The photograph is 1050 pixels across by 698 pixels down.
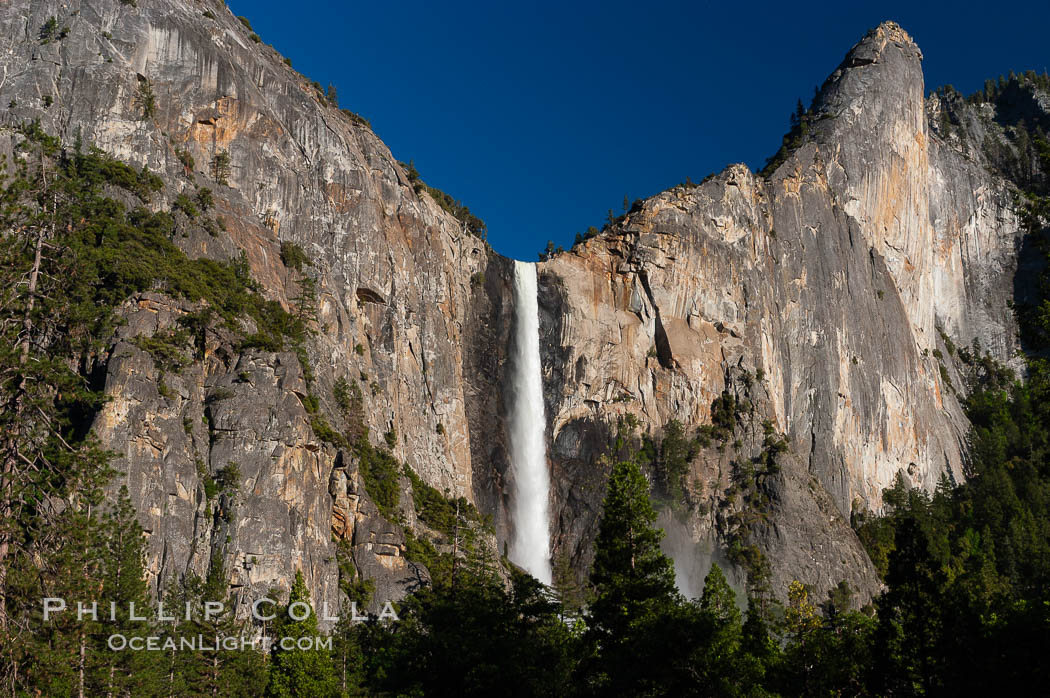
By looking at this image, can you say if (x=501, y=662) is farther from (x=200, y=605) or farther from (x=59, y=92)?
(x=59, y=92)

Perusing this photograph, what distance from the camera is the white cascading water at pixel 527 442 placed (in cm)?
7350

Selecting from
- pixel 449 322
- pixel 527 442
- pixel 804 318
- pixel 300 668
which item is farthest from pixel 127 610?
→ pixel 804 318

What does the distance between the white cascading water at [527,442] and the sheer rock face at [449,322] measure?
3.75 ft

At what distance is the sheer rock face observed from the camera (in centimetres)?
4850

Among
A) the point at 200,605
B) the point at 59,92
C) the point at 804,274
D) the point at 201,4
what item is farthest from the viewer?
the point at 804,274

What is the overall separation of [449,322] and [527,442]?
1193 centimetres

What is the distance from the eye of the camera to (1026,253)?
409ft

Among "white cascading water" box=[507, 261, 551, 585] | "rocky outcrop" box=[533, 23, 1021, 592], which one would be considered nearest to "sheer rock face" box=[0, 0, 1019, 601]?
"rocky outcrop" box=[533, 23, 1021, 592]

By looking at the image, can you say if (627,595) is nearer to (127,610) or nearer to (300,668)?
(300,668)

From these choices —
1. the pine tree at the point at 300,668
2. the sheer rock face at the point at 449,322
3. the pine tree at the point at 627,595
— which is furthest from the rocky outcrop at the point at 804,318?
the pine tree at the point at 627,595

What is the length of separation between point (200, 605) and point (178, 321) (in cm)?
1600

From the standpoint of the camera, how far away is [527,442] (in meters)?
79.1

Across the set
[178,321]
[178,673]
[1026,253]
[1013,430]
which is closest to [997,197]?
[1026,253]

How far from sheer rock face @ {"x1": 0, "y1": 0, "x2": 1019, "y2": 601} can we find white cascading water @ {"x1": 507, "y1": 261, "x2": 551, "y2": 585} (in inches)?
45.0
